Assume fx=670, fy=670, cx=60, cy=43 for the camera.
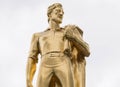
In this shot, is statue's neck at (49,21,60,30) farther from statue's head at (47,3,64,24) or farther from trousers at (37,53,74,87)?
trousers at (37,53,74,87)

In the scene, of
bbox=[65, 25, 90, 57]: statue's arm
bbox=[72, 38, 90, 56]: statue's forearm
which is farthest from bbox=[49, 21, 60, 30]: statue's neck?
bbox=[72, 38, 90, 56]: statue's forearm

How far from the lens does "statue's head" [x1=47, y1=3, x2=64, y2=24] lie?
1869 centimetres

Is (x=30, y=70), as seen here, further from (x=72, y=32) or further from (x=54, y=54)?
(x=72, y=32)

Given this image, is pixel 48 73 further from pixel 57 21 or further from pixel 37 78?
pixel 57 21

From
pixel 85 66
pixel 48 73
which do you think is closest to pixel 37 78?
pixel 48 73

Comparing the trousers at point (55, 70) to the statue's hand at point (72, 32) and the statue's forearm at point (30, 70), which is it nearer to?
the statue's forearm at point (30, 70)

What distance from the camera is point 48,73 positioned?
17812 millimetres

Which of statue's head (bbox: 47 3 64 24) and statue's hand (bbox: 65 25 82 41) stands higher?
statue's head (bbox: 47 3 64 24)

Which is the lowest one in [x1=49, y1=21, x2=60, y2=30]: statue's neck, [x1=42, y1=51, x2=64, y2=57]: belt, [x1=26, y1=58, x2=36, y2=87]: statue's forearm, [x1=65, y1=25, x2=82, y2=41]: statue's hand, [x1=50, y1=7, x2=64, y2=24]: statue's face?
[x1=26, y1=58, x2=36, y2=87]: statue's forearm

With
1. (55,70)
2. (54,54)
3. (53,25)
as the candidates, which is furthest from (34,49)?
(55,70)

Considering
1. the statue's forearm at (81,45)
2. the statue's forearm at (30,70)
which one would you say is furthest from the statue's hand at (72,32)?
the statue's forearm at (30,70)

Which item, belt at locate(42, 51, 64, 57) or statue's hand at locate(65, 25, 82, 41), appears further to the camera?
statue's hand at locate(65, 25, 82, 41)

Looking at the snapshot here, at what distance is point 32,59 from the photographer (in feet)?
60.3

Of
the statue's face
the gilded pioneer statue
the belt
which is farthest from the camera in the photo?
the statue's face
